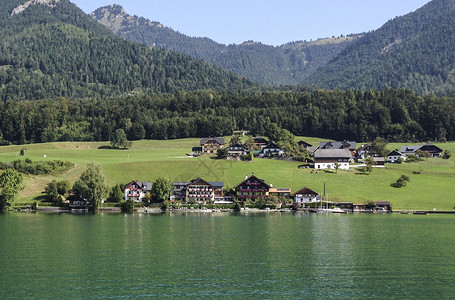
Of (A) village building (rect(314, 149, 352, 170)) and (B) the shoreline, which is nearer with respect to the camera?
(B) the shoreline

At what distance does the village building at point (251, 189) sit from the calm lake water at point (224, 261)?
153ft

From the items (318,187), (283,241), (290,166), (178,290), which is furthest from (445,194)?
(178,290)

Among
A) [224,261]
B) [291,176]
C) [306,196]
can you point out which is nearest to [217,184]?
[291,176]

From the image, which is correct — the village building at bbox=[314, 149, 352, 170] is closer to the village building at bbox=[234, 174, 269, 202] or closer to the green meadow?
the green meadow

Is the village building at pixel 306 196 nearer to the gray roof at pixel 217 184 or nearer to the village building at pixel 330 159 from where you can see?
the gray roof at pixel 217 184

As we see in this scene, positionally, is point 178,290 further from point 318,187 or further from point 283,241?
point 318,187

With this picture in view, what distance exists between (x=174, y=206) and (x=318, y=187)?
39385mm

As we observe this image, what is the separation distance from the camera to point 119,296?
48.9 metres

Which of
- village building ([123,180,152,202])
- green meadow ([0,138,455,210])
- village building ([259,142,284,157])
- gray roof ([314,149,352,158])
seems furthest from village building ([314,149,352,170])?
village building ([123,180,152,202])

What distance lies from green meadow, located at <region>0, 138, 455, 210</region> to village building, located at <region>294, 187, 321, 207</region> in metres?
3.92

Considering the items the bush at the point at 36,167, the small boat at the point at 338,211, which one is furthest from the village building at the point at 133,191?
the small boat at the point at 338,211

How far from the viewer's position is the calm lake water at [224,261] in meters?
51.6

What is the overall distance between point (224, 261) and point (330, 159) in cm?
11718

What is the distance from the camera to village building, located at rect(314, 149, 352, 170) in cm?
17650
